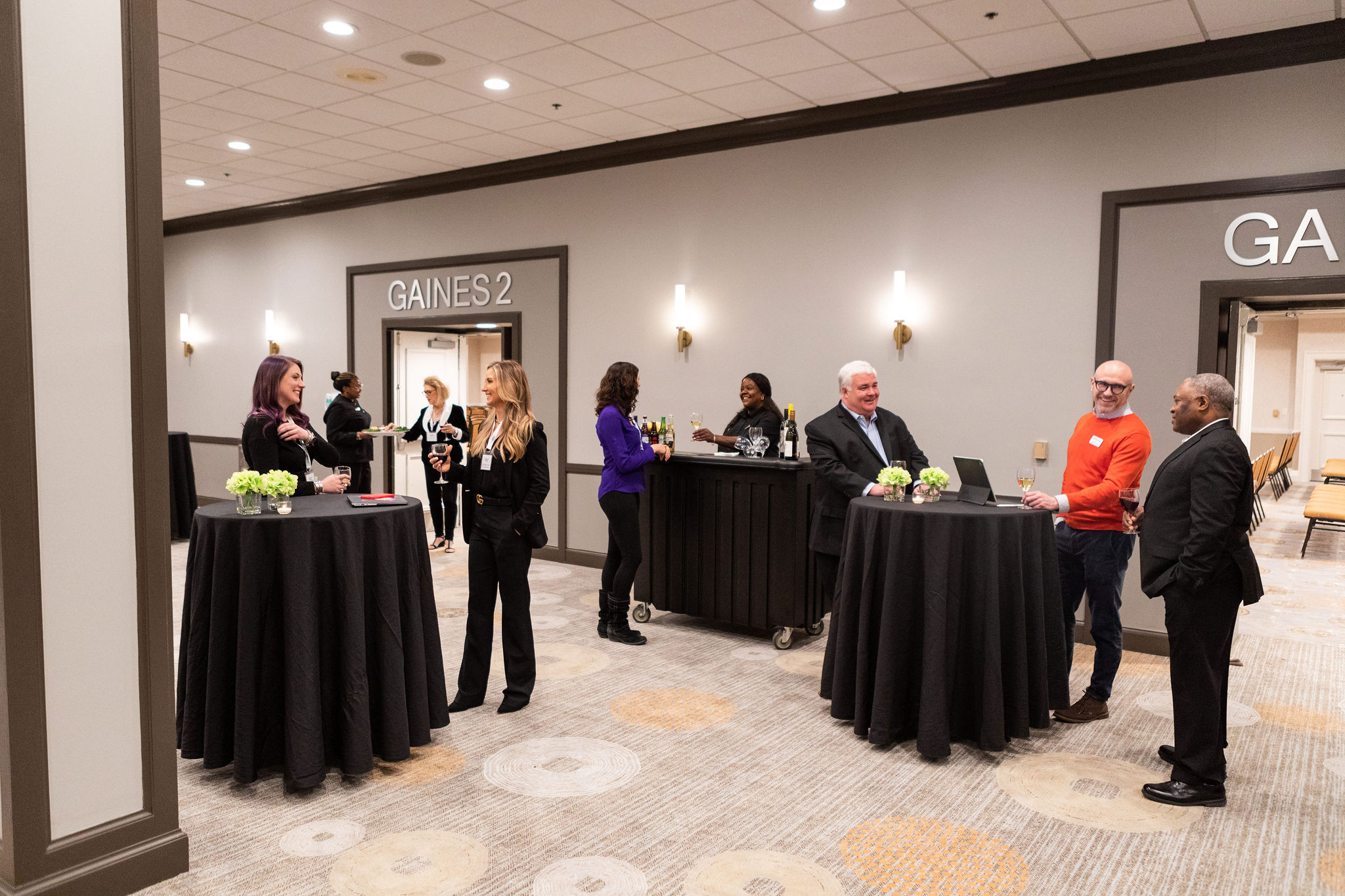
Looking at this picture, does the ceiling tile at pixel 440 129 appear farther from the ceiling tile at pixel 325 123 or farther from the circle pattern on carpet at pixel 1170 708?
the circle pattern on carpet at pixel 1170 708

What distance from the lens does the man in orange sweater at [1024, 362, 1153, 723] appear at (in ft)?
13.1

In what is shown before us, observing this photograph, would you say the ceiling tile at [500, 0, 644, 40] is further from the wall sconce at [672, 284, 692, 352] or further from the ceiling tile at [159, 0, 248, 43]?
the wall sconce at [672, 284, 692, 352]

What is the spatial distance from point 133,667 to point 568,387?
211 inches

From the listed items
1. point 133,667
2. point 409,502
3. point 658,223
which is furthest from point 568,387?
point 133,667

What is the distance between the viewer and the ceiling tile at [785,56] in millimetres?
5121

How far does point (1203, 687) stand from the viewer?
10.7 feet

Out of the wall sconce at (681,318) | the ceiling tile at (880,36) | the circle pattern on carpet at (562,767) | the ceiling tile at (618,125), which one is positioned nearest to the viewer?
the circle pattern on carpet at (562,767)

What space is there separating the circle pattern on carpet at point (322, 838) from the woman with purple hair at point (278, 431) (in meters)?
1.43

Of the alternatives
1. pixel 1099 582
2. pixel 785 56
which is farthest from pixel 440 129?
pixel 1099 582

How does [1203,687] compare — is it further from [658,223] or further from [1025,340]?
[658,223]

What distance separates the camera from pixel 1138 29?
4820mm

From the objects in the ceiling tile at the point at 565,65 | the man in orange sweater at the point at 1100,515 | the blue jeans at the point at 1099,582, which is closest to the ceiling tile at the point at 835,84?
the ceiling tile at the point at 565,65

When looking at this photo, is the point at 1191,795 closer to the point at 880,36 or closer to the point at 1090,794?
the point at 1090,794

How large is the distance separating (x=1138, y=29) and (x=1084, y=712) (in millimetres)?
3532
